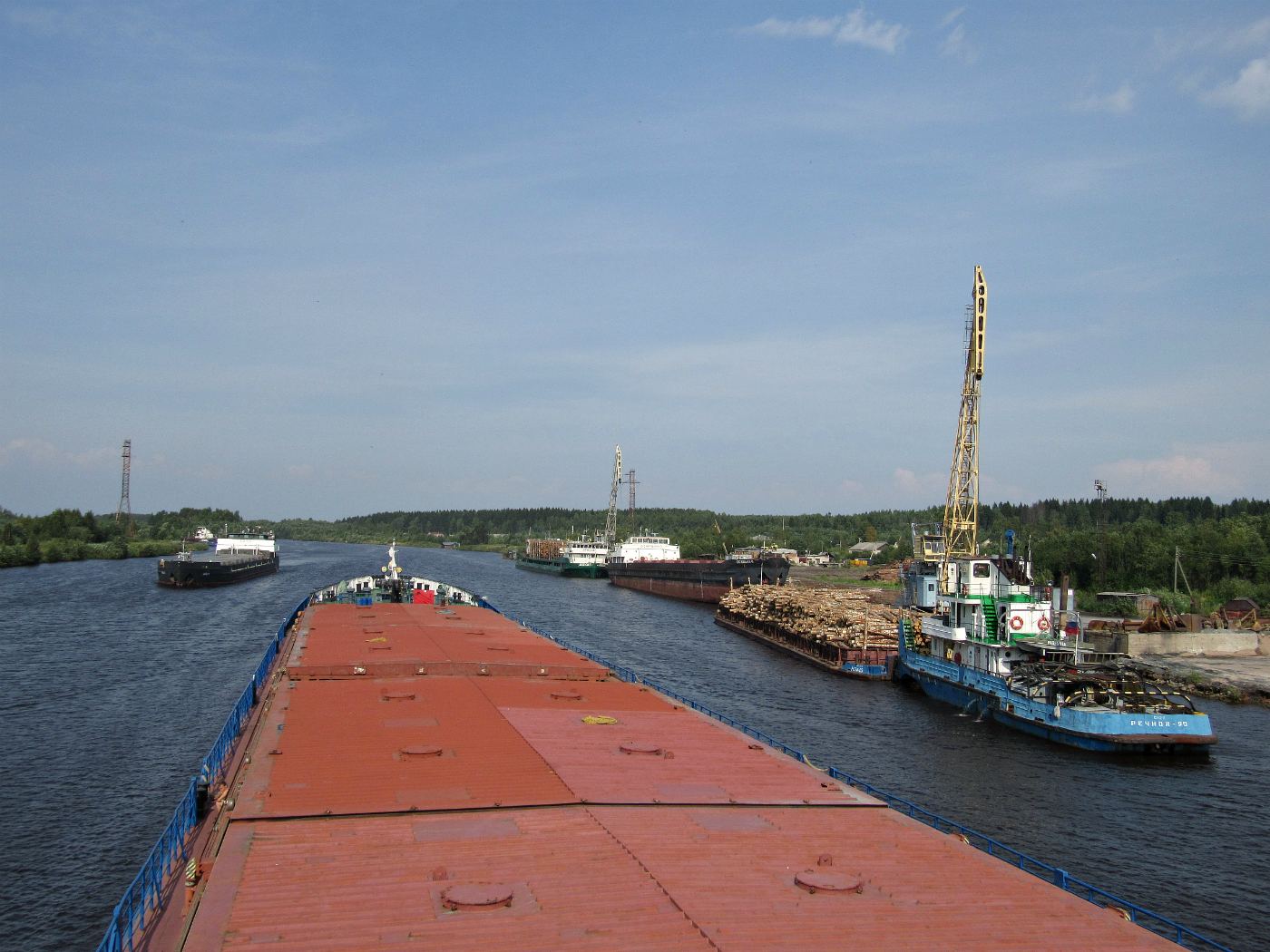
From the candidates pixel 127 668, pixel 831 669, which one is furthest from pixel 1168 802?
pixel 127 668

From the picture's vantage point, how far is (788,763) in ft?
73.6

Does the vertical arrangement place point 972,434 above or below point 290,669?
above

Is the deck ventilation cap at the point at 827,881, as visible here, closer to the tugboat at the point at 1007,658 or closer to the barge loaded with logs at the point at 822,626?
the tugboat at the point at 1007,658

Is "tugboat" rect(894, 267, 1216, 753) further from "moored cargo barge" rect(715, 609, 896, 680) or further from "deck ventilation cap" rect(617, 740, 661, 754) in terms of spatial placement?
"deck ventilation cap" rect(617, 740, 661, 754)

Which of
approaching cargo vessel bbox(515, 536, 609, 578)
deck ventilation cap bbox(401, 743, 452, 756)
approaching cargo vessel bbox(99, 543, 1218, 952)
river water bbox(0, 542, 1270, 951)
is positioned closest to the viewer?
approaching cargo vessel bbox(99, 543, 1218, 952)

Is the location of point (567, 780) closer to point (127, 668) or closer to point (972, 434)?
point (127, 668)

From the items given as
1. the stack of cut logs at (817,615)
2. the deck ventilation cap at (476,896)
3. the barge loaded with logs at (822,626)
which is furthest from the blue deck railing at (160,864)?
the stack of cut logs at (817,615)

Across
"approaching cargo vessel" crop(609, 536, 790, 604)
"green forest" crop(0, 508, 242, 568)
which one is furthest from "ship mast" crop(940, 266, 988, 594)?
"green forest" crop(0, 508, 242, 568)

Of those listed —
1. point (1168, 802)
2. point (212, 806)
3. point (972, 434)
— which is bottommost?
point (1168, 802)

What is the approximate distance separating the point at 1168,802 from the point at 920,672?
21.6m

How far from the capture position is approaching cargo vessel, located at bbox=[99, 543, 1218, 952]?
1229 centimetres

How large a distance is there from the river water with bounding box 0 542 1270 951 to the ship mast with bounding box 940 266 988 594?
14.1 metres

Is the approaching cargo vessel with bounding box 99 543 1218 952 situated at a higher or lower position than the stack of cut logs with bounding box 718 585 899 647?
higher

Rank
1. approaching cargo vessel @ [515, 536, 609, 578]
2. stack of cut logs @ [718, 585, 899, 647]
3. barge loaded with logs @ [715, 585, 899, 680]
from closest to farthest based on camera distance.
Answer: barge loaded with logs @ [715, 585, 899, 680], stack of cut logs @ [718, 585, 899, 647], approaching cargo vessel @ [515, 536, 609, 578]
